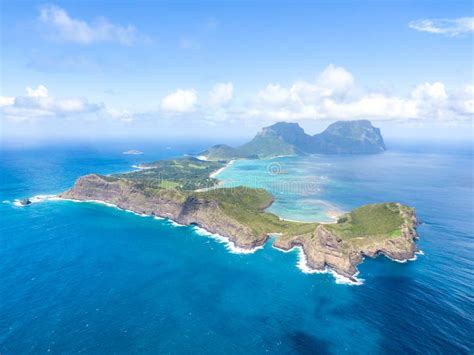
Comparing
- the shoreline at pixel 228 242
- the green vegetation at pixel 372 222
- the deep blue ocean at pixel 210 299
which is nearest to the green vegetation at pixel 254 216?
the shoreline at pixel 228 242

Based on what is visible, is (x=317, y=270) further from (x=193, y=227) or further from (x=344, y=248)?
(x=193, y=227)

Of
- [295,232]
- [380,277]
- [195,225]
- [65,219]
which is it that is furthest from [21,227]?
[380,277]

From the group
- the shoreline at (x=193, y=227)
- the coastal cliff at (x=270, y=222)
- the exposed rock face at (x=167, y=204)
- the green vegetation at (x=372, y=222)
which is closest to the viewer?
the coastal cliff at (x=270, y=222)

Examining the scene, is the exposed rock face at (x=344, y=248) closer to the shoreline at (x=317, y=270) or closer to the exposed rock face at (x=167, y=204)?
the shoreline at (x=317, y=270)

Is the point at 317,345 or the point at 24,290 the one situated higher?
the point at 24,290

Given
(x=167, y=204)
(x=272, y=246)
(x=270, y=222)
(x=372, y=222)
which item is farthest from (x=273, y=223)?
(x=167, y=204)

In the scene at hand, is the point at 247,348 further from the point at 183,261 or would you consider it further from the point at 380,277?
the point at 380,277

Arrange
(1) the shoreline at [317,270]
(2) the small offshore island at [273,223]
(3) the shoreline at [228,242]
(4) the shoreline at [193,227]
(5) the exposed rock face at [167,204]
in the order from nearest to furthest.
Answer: (1) the shoreline at [317,270]
(3) the shoreline at [228,242]
(2) the small offshore island at [273,223]
(4) the shoreline at [193,227]
(5) the exposed rock face at [167,204]

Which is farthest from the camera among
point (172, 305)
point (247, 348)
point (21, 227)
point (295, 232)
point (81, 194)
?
point (81, 194)
